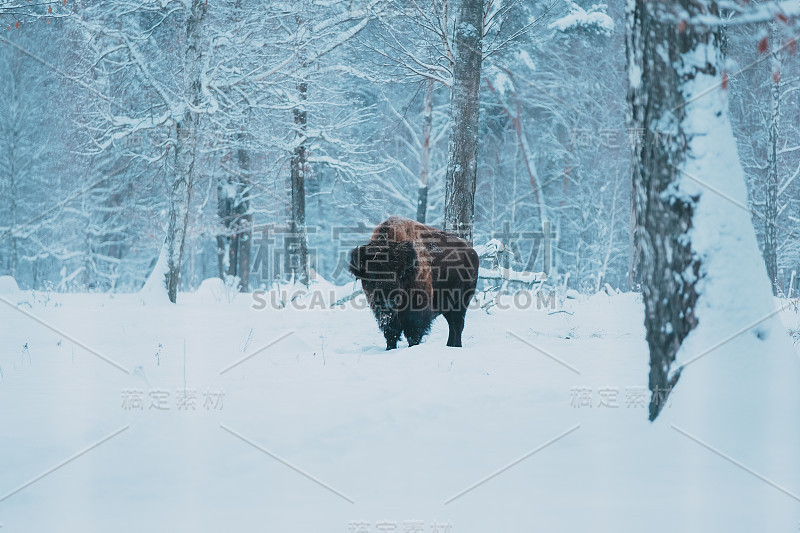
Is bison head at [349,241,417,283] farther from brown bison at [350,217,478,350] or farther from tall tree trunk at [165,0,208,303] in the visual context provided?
tall tree trunk at [165,0,208,303]

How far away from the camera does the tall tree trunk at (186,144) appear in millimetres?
10570

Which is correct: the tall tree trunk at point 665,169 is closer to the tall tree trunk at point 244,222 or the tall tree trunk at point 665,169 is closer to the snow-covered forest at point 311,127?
the snow-covered forest at point 311,127

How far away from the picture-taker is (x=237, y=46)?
11539 millimetres

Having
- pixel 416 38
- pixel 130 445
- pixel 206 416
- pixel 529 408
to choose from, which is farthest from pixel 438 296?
pixel 416 38

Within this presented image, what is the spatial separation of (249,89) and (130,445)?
10.1 meters

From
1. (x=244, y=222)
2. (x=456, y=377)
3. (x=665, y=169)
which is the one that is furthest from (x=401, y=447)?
(x=244, y=222)

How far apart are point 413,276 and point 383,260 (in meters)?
0.41

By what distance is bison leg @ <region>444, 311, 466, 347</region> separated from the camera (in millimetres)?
7066

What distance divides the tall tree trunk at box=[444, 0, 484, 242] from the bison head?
2117 mm

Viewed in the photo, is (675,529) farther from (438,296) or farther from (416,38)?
(416,38)

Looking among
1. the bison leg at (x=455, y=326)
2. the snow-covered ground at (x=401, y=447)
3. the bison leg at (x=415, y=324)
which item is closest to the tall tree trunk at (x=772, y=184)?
the bison leg at (x=455, y=326)

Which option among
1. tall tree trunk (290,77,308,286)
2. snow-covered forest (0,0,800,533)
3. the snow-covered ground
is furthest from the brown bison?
tall tree trunk (290,77,308,286)

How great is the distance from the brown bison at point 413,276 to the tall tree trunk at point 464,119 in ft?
4.95

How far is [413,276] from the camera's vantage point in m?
6.69
